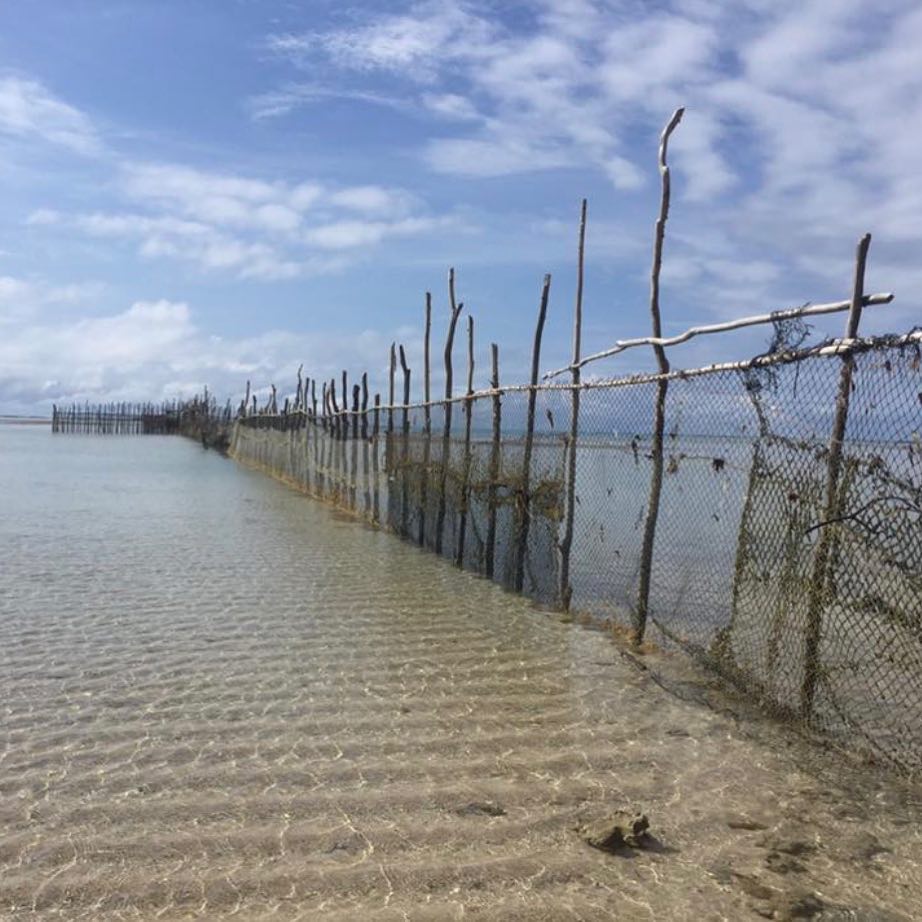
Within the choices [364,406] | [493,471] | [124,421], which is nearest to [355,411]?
[364,406]

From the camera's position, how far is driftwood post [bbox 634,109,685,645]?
6.85m

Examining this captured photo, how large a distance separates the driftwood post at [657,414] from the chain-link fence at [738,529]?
8 centimetres

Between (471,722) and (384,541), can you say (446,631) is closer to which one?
(471,722)

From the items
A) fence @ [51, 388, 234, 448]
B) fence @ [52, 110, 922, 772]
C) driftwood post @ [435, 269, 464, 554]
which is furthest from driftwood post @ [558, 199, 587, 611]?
fence @ [51, 388, 234, 448]

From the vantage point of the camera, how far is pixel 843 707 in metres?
5.49

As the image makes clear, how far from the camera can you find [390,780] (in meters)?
4.50

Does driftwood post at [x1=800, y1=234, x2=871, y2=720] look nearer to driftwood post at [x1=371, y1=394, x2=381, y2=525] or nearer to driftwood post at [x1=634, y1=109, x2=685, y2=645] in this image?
driftwood post at [x1=634, y1=109, x2=685, y2=645]

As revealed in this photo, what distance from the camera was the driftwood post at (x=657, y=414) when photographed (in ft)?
22.5

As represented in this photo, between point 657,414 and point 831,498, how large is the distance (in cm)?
208

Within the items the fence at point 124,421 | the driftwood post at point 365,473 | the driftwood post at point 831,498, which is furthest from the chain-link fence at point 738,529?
the fence at point 124,421

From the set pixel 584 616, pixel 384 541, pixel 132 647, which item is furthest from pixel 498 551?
pixel 132 647

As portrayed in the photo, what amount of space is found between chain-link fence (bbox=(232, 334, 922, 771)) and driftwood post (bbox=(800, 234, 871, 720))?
0.03ft

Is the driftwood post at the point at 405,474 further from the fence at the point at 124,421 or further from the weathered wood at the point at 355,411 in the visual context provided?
the fence at the point at 124,421

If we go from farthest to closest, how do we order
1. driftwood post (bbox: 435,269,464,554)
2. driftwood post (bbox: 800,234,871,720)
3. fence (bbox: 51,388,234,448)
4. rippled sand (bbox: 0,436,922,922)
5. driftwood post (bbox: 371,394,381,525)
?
fence (bbox: 51,388,234,448)
driftwood post (bbox: 371,394,381,525)
driftwood post (bbox: 435,269,464,554)
driftwood post (bbox: 800,234,871,720)
rippled sand (bbox: 0,436,922,922)
